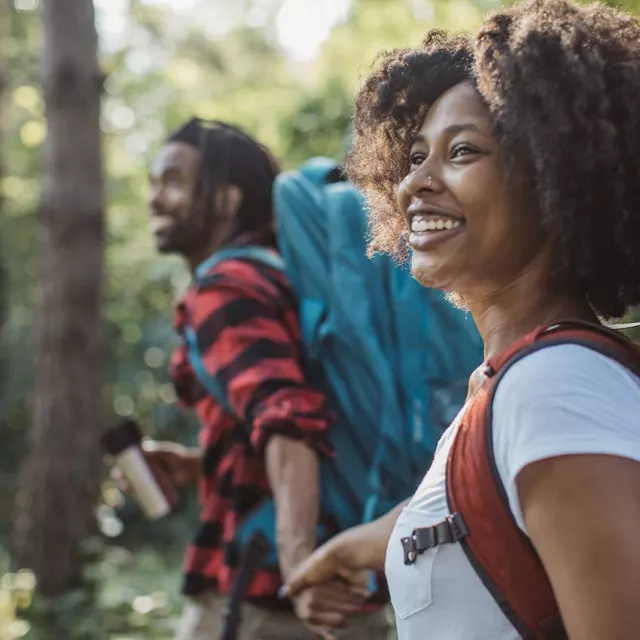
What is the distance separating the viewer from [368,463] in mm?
2930

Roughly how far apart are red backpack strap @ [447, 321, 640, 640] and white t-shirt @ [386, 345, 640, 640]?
0.01 meters

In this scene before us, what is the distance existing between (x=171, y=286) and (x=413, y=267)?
1303cm

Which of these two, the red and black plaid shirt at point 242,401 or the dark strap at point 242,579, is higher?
the red and black plaid shirt at point 242,401

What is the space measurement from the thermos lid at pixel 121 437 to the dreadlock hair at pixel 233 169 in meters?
0.68

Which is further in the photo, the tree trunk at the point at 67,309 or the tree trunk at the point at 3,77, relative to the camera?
the tree trunk at the point at 3,77

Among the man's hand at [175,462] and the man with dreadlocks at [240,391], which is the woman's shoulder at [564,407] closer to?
the man with dreadlocks at [240,391]

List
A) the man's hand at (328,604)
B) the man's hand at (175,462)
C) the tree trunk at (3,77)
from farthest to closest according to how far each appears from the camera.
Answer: the tree trunk at (3,77) < the man's hand at (175,462) < the man's hand at (328,604)

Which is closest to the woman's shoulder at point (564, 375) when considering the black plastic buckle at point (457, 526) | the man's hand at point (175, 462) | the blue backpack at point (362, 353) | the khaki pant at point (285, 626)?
the black plastic buckle at point (457, 526)

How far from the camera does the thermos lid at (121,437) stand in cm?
345

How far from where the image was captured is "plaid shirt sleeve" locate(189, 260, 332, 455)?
2.86m

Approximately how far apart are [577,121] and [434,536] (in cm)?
57

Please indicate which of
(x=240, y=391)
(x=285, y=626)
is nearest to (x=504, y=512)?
(x=240, y=391)

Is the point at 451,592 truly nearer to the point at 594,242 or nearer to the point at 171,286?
the point at 594,242

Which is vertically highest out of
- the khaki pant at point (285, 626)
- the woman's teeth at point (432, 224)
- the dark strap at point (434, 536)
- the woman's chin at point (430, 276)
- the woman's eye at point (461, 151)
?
the woman's eye at point (461, 151)
